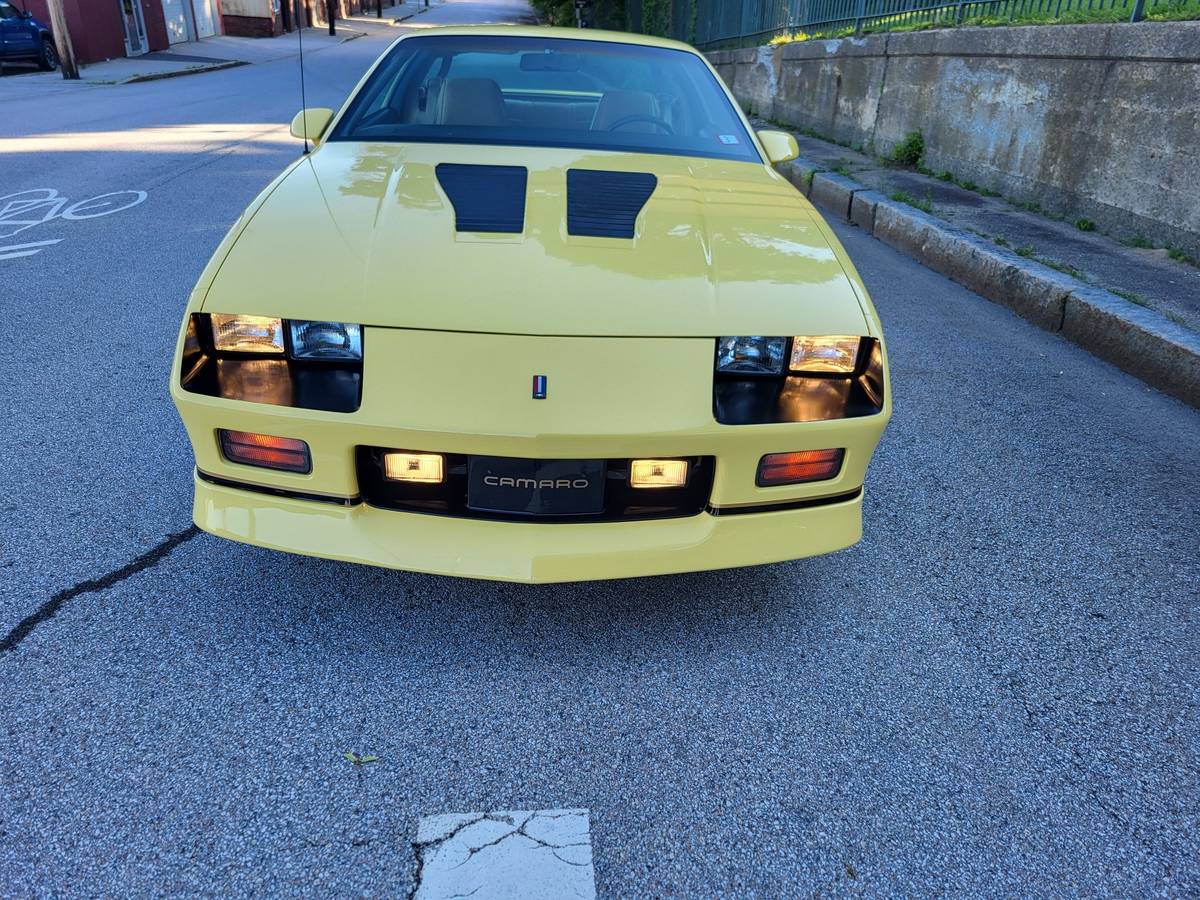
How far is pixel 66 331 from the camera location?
4.18 metres

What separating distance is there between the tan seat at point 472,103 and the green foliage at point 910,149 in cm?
652

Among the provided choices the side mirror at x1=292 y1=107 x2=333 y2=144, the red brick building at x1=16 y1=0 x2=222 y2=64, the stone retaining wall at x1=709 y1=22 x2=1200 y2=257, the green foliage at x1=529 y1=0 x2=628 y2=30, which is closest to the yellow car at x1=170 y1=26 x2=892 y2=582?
the side mirror at x1=292 y1=107 x2=333 y2=144

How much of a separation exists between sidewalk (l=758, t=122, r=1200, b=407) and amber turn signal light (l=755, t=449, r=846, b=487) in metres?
2.84

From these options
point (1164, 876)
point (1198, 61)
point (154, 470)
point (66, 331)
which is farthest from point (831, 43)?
point (1164, 876)

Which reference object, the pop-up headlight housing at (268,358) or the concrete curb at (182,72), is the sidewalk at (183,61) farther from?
the pop-up headlight housing at (268,358)

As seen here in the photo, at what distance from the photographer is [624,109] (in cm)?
332

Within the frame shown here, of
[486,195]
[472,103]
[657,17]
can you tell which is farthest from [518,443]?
[657,17]

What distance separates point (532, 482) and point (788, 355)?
2.17 ft

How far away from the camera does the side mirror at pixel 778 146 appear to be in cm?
336

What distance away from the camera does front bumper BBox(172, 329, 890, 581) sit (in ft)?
6.16

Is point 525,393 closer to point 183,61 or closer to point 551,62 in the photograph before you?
point 551,62

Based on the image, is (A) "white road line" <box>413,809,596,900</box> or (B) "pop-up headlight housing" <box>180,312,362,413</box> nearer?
(A) "white road line" <box>413,809,596,900</box>

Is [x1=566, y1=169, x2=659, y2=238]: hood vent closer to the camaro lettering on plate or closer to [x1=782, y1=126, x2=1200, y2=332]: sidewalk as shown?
the camaro lettering on plate

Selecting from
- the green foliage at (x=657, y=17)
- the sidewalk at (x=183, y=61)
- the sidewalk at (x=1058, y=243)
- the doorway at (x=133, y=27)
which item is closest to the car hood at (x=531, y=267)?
the sidewalk at (x=1058, y=243)
